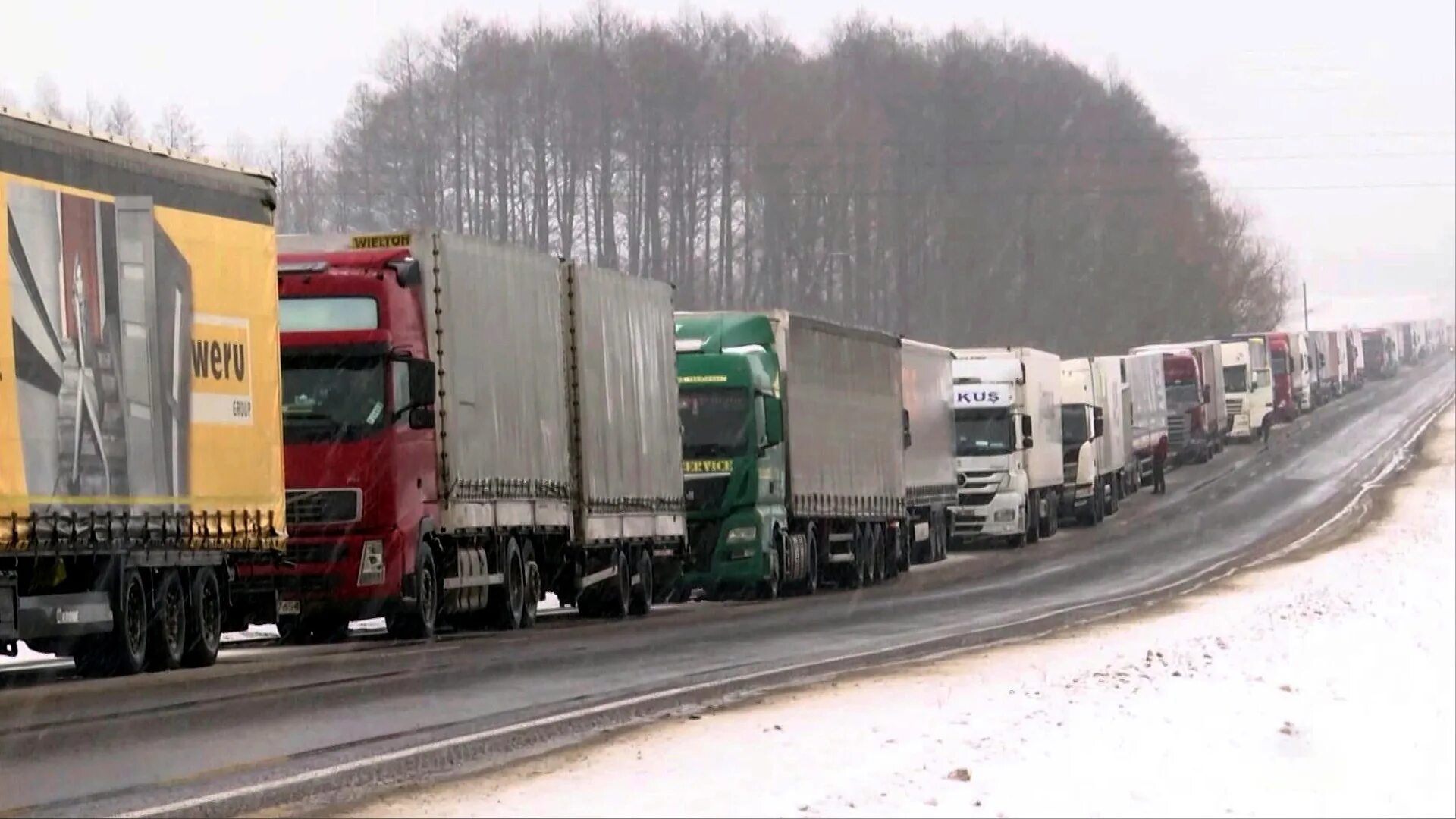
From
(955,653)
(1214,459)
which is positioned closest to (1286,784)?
(955,653)

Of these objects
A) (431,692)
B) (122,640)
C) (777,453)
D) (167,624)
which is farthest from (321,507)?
(777,453)

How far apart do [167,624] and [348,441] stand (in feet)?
11.8

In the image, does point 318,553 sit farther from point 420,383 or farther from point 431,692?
point 431,692

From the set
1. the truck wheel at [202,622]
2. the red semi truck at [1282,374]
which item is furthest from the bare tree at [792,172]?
the truck wheel at [202,622]

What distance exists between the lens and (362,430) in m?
22.2

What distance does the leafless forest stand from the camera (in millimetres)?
84812

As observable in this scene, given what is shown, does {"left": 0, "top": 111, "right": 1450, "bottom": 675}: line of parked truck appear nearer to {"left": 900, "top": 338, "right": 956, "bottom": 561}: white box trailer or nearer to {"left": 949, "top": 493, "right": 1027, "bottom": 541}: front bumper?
{"left": 900, "top": 338, "right": 956, "bottom": 561}: white box trailer

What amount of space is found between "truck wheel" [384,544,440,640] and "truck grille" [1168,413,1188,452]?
178ft

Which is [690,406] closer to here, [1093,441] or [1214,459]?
[1093,441]

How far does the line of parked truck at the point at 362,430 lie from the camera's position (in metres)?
17.2

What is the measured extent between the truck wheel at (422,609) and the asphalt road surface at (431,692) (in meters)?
0.34

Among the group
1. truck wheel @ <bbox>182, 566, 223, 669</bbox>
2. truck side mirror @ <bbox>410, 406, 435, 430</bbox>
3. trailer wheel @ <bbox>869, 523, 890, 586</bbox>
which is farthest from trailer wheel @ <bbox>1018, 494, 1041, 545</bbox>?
truck wheel @ <bbox>182, 566, 223, 669</bbox>

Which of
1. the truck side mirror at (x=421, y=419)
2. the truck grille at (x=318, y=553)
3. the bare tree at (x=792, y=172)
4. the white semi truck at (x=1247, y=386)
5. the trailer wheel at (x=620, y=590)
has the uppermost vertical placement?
the bare tree at (x=792, y=172)

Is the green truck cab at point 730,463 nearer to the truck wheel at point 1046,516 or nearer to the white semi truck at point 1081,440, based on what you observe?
the truck wheel at point 1046,516
